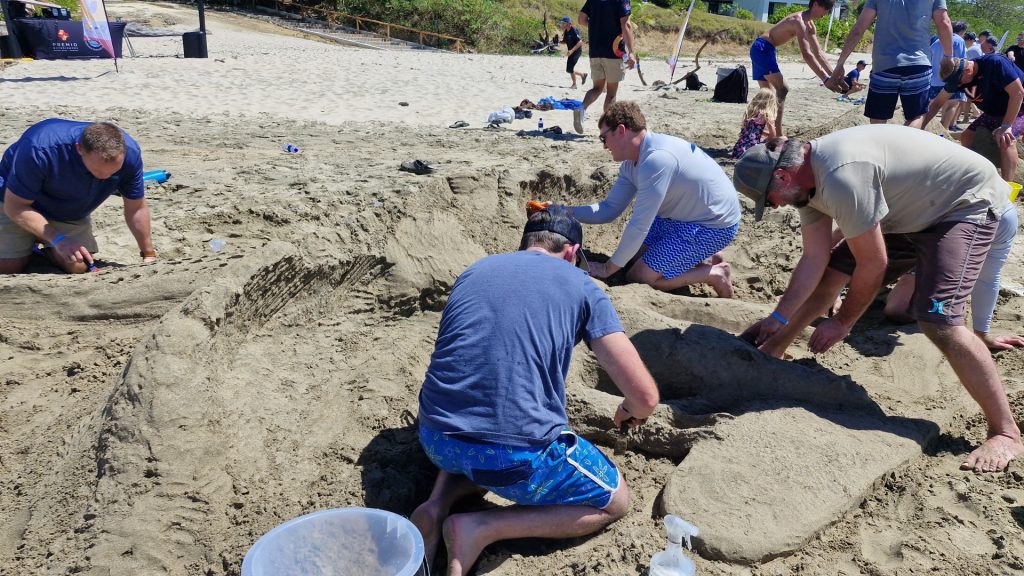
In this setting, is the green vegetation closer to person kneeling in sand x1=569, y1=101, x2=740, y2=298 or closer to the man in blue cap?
the man in blue cap

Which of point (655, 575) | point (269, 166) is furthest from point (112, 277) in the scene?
point (655, 575)

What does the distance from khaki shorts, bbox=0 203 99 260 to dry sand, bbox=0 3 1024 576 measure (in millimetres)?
208

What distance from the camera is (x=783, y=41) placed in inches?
268

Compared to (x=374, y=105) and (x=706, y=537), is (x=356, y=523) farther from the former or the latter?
(x=374, y=105)

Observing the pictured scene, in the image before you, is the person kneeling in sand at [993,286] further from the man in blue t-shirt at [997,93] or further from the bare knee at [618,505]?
the man in blue t-shirt at [997,93]

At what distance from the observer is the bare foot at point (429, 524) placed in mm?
2340

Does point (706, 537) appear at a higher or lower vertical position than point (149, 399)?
lower

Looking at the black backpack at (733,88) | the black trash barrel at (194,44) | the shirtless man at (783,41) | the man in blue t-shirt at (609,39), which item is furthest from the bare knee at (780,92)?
the black trash barrel at (194,44)

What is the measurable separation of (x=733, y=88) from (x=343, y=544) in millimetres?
10970

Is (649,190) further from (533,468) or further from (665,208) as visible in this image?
(533,468)

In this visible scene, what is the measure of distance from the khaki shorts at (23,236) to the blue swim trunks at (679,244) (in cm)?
319

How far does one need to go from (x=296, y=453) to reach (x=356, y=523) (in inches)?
29.7

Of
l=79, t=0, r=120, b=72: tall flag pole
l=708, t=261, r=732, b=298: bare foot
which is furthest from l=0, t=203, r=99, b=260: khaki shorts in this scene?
l=79, t=0, r=120, b=72: tall flag pole

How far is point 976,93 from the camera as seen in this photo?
6.37 metres
